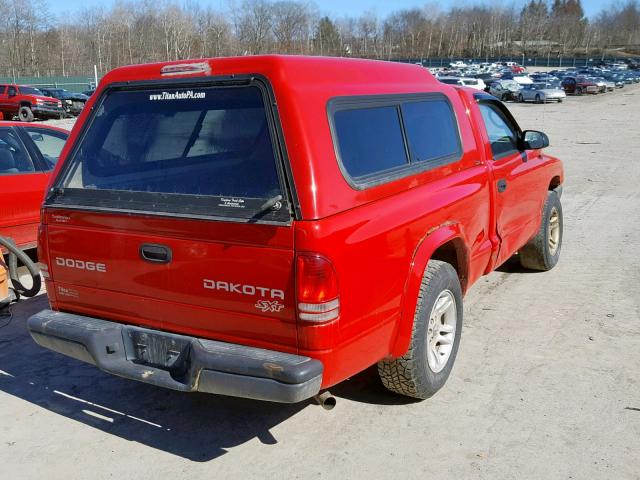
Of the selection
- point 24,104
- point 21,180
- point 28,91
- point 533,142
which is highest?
point 28,91

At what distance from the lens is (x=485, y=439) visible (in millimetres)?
3549

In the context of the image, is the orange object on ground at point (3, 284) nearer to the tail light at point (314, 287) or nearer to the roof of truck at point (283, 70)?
the roof of truck at point (283, 70)

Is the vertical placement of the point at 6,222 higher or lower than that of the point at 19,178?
lower

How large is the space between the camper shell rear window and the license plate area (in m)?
0.64

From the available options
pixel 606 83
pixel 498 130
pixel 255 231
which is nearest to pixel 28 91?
pixel 498 130

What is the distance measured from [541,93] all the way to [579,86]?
37.3ft

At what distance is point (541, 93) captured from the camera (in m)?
40.3

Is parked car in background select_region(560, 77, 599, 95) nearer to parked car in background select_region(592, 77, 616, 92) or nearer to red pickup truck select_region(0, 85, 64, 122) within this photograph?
parked car in background select_region(592, 77, 616, 92)

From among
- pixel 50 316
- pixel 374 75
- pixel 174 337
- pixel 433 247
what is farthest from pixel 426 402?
pixel 50 316

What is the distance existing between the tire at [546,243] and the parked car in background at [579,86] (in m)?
47.3

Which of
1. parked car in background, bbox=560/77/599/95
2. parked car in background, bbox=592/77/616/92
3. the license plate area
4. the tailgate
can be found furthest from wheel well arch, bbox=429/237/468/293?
parked car in background, bbox=592/77/616/92

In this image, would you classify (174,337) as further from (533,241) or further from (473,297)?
(533,241)

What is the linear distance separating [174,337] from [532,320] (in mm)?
3149

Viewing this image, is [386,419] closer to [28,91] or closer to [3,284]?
[3,284]
